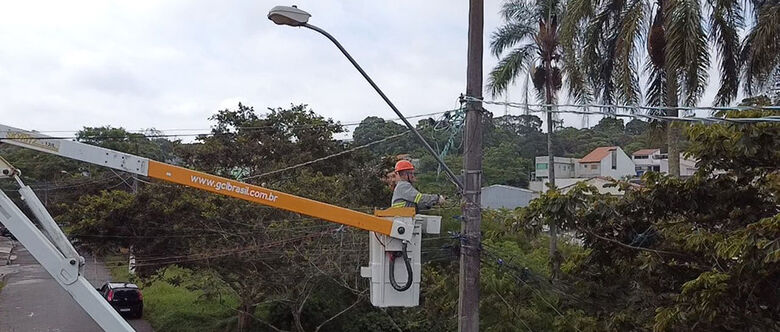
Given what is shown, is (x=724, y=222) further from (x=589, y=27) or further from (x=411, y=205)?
(x=589, y=27)

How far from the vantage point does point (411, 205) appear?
7453 mm

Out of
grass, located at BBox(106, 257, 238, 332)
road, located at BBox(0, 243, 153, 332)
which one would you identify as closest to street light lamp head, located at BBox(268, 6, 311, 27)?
grass, located at BBox(106, 257, 238, 332)

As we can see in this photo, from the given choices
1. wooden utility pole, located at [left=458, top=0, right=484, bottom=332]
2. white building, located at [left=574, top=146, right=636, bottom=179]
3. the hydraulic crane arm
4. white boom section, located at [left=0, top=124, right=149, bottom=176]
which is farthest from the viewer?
white building, located at [left=574, top=146, right=636, bottom=179]

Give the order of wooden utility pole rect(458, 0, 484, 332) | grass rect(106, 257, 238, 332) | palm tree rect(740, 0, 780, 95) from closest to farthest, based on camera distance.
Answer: wooden utility pole rect(458, 0, 484, 332)
palm tree rect(740, 0, 780, 95)
grass rect(106, 257, 238, 332)

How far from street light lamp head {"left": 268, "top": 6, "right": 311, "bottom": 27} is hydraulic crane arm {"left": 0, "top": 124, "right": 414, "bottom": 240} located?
162cm

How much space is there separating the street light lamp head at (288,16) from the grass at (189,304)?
12896 mm

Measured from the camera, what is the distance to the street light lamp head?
6.98m

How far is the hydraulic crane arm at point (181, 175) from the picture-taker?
22.0 feet

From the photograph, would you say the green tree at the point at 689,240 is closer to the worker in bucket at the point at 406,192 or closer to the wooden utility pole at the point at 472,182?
the wooden utility pole at the point at 472,182

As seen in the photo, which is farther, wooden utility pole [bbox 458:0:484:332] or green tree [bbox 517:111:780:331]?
wooden utility pole [bbox 458:0:484:332]

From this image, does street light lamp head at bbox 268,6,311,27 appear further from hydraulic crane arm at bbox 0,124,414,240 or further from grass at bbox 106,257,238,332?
grass at bbox 106,257,238,332

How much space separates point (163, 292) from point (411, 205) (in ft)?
85.1

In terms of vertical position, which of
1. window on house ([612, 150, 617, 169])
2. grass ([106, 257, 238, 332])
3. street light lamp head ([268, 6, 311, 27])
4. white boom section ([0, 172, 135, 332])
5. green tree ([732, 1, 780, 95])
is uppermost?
window on house ([612, 150, 617, 169])

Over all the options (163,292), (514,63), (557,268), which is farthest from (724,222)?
(163,292)
